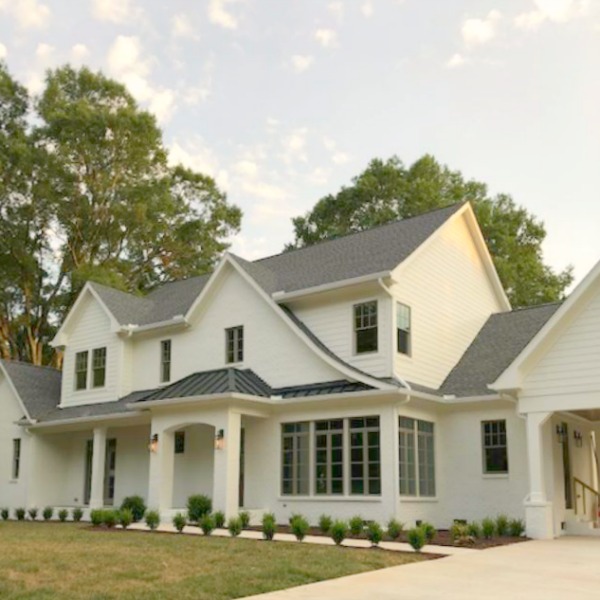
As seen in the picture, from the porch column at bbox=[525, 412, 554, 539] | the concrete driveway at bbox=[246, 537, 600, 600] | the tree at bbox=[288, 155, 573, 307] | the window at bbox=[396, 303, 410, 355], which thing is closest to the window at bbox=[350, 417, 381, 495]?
the window at bbox=[396, 303, 410, 355]

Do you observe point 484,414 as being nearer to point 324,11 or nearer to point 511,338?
point 511,338

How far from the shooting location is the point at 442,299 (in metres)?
22.7

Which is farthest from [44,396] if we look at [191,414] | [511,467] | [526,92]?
[526,92]

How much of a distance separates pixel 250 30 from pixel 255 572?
12.5m

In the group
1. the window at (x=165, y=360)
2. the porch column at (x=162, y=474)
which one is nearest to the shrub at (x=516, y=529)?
the porch column at (x=162, y=474)

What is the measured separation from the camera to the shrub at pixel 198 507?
64.4 ft

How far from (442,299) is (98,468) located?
12017 mm

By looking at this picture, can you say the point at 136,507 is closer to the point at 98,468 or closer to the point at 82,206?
the point at 98,468

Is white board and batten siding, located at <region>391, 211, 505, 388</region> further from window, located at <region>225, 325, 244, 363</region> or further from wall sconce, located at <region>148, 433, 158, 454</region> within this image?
wall sconce, located at <region>148, 433, 158, 454</region>

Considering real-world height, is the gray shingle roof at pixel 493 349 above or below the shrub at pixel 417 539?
above

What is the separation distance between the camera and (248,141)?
23031 millimetres

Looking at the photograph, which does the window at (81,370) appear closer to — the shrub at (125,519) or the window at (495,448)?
the shrub at (125,519)

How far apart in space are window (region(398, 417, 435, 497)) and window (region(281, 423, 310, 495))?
260 cm

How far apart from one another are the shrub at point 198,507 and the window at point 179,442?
3739mm
